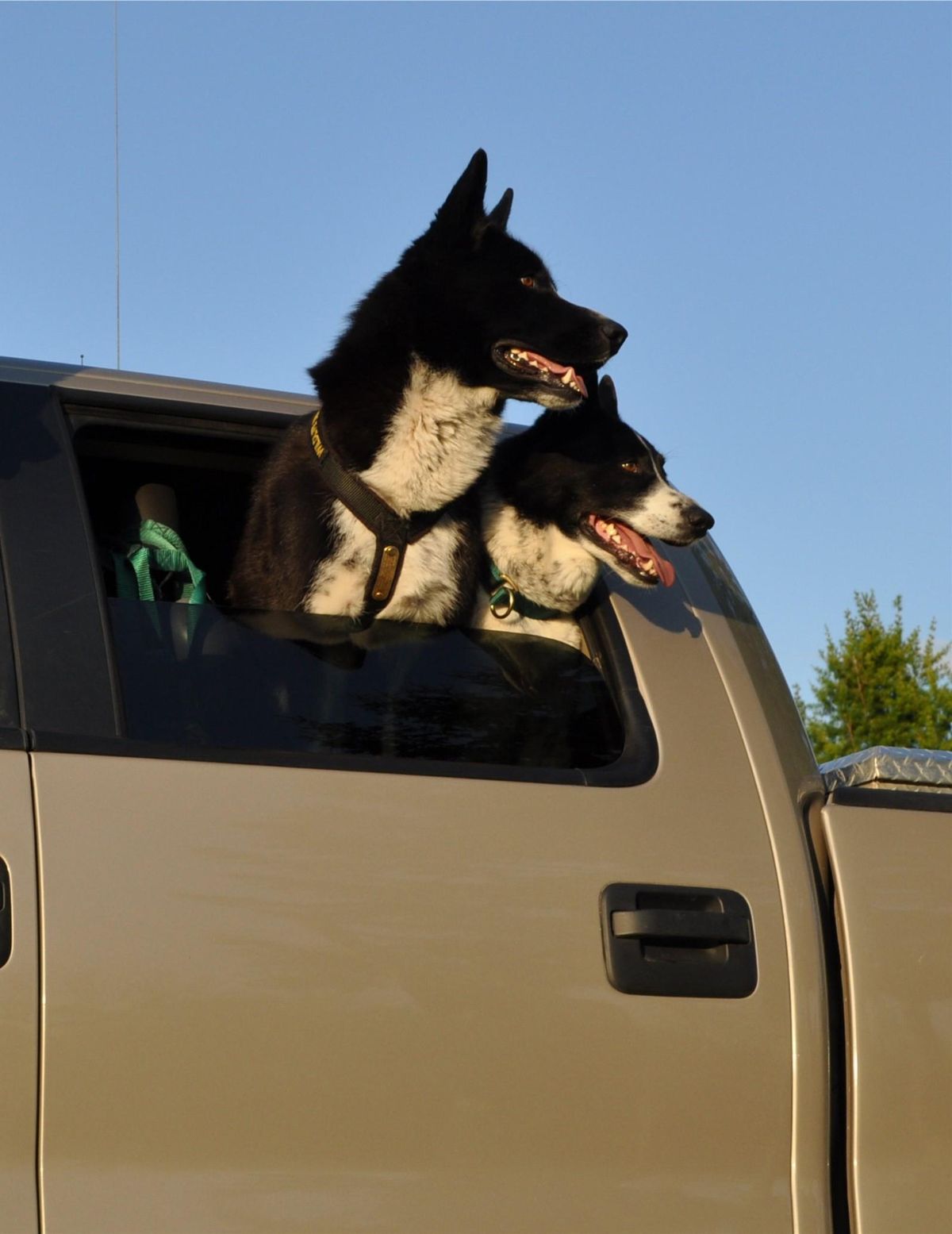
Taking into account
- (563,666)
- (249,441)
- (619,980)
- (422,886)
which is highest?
(249,441)

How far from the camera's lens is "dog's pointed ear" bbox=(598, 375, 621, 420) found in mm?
4117

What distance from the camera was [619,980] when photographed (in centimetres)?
228

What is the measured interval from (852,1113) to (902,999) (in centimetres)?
20

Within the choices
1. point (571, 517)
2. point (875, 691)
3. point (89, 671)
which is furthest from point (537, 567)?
point (875, 691)

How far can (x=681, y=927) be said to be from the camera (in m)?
2.34

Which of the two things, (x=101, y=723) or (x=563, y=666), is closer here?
(x=101, y=723)

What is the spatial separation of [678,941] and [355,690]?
2.21 feet

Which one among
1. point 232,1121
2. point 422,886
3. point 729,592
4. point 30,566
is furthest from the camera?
point 729,592

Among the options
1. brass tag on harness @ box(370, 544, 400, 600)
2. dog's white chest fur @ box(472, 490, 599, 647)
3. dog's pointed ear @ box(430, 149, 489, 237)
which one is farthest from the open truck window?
dog's pointed ear @ box(430, 149, 489, 237)


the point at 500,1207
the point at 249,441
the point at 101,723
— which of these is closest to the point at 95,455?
the point at 249,441

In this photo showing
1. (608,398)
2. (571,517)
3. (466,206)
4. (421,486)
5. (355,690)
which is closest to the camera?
(355,690)

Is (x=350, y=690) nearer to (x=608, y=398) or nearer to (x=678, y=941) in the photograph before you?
(x=678, y=941)

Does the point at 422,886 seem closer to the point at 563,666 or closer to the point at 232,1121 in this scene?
the point at 232,1121

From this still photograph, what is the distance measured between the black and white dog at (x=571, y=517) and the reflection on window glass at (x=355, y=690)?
352 mm
